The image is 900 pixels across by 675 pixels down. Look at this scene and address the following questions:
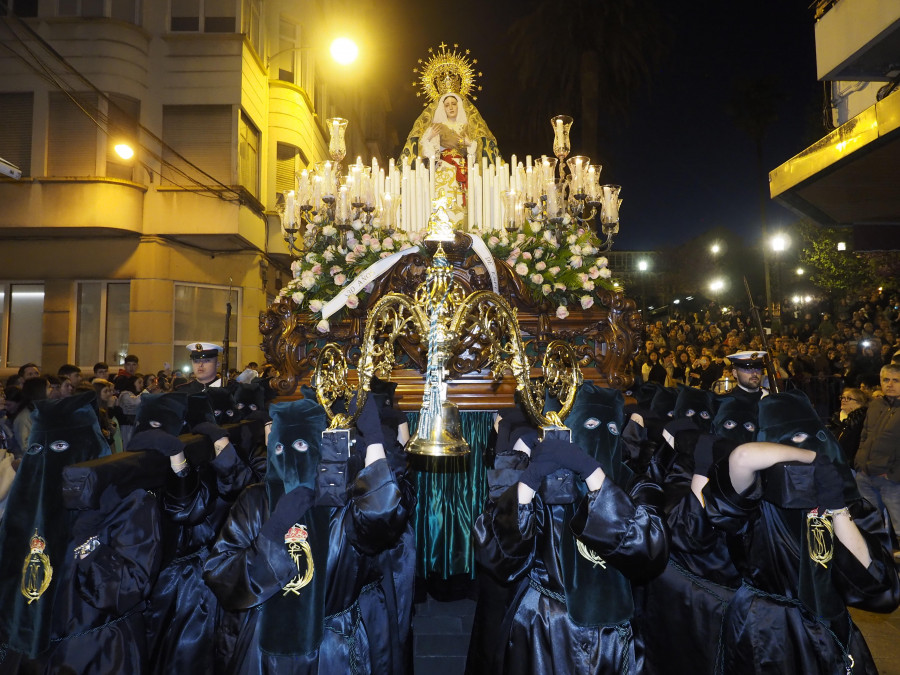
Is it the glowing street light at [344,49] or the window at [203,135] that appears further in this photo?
the window at [203,135]

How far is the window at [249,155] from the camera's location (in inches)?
549

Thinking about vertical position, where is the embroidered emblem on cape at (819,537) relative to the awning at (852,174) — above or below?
below

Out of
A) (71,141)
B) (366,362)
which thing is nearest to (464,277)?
(366,362)

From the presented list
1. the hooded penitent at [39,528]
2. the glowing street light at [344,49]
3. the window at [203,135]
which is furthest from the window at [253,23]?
the hooded penitent at [39,528]

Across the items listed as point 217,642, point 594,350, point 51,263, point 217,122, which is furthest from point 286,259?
point 217,642

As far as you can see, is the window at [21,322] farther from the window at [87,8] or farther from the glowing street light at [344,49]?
the glowing street light at [344,49]

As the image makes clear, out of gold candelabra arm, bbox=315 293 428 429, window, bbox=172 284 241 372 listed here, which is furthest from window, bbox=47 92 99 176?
gold candelabra arm, bbox=315 293 428 429

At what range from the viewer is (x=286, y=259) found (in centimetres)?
1625

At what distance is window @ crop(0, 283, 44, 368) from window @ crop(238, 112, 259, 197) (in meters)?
4.80

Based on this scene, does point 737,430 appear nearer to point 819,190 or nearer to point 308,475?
point 308,475

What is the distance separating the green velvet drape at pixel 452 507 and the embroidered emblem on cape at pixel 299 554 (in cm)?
206

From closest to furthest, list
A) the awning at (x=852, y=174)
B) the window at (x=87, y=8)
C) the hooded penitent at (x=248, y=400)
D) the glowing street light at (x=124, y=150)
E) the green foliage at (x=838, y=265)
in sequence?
1. the awning at (x=852, y=174)
2. the hooded penitent at (x=248, y=400)
3. the glowing street light at (x=124, y=150)
4. the window at (x=87, y=8)
5. the green foliage at (x=838, y=265)

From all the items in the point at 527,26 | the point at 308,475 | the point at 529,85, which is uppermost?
the point at 527,26

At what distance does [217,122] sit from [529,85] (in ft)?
24.3
